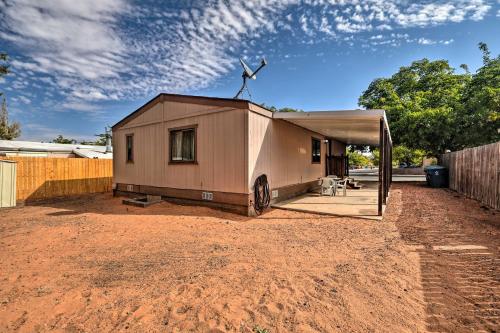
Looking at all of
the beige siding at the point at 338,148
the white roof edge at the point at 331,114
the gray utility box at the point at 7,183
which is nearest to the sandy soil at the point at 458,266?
the white roof edge at the point at 331,114

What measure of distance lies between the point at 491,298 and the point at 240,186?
212 inches

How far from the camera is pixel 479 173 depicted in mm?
9000

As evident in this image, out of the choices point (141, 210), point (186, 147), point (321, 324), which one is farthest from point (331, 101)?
point (321, 324)

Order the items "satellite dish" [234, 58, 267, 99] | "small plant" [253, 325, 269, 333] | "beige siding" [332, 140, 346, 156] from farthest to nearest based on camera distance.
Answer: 1. "beige siding" [332, 140, 346, 156]
2. "satellite dish" [234, 58, 267, 99]
3. "small plant" [253, 325, 269, 333]

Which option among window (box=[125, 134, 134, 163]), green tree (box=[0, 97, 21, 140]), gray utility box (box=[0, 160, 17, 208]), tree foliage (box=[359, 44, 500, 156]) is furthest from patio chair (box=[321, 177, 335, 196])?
green tree (box=[0, 97, 21, 140])

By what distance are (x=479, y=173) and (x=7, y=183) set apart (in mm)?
16702

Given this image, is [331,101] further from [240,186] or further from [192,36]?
[240,186]

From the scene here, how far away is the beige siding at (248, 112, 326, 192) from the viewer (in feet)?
24.3

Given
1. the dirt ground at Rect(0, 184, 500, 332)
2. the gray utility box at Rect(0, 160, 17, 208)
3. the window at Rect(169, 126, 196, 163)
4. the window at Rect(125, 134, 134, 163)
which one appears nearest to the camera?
the dirt ground at Rect(0, 184, 500, 332)

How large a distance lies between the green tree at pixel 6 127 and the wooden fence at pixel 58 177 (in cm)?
2671

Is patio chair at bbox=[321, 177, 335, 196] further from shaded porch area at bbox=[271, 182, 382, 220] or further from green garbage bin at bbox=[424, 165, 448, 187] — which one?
green garbage bin at bbox=[424, 165, 448, 187]

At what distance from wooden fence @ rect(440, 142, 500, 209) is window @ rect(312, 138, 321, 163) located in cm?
591

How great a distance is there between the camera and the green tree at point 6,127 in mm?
30656

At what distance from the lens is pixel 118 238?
16.7 ft
